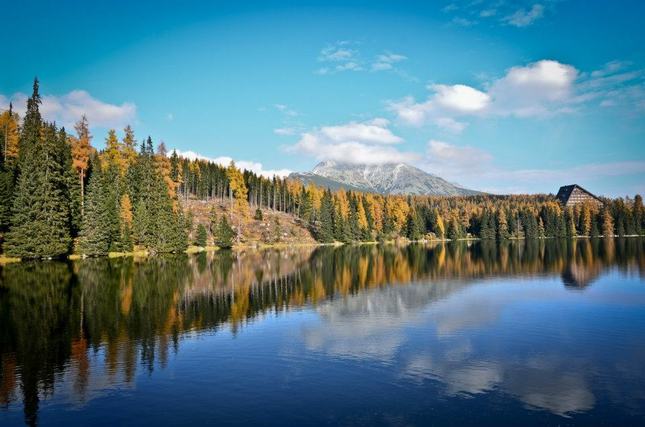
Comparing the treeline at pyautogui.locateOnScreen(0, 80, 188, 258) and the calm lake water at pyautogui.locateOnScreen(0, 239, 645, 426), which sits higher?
the treeline at pyautogui.locateOnScreen(0, 80, 188, 258)

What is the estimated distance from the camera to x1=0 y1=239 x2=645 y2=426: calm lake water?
16.2 meters

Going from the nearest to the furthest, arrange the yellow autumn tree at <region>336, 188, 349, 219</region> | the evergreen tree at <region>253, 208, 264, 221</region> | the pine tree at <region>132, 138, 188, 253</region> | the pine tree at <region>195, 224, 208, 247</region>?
the pine tree at <region>132, 138, 188, 253</region>, the pine tree at <region>195, 224, 208, 247</region>, the evergreen tree at <region>253, 208, 264, 221</region>, the yellow autumn tree at <region>336, 188, 349, 219</region>

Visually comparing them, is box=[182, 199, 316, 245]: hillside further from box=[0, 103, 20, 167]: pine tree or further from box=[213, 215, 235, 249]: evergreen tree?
box=[0, 103, 20, 167]: pine tree

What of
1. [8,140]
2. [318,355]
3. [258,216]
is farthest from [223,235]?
[318,355]

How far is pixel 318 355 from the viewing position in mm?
23250

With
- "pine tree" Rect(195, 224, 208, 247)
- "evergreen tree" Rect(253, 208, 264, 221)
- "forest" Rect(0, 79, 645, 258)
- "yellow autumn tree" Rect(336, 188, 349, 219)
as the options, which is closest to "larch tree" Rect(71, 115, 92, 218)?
"forest" Rect(0, 79, 645, 258)

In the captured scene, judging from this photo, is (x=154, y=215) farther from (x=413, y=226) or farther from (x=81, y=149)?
(x=413, y=226)

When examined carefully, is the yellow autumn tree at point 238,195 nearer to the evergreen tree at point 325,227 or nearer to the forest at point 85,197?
the forest at point 85,197

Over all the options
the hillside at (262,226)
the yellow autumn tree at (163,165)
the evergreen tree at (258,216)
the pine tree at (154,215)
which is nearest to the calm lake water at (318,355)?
the pine tree at (154,215)

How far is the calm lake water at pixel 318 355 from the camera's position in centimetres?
1619

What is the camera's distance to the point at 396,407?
16.4 metres

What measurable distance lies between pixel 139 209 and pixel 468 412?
8502cm

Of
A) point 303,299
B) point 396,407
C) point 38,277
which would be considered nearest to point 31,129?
point 38,277

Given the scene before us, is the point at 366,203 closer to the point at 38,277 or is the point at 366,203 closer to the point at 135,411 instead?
the point at 38,277
